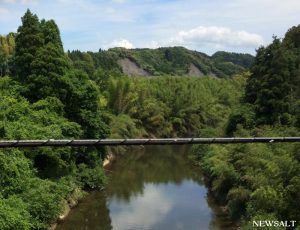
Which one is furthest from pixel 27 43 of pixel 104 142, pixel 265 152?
pixel 104 142

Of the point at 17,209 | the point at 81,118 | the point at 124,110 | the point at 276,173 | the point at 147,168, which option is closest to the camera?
the point at 17,209

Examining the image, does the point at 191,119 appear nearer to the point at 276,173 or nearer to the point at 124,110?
the point at 124,110

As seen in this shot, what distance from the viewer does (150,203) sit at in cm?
2367

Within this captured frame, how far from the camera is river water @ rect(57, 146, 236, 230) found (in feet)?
65.2

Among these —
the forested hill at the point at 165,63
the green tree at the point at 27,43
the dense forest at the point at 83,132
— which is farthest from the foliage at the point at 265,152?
the forested hill at the point at 165,63

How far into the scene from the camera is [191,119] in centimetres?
5012

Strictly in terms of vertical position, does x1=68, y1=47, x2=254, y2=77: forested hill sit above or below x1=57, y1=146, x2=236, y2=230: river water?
above

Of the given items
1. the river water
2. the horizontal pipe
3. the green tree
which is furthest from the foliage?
the horizontal pipe

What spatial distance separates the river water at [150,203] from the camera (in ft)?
65.2

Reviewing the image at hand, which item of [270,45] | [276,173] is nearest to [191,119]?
[270,45]

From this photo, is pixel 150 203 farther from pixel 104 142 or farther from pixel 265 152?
pixel 104 142

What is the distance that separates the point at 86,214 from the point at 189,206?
17.1ft

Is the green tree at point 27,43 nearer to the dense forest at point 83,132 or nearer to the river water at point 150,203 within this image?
the dense forest at point 83,132

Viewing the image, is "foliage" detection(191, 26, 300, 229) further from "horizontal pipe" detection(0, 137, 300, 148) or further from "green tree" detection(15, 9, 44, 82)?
"horizontal pipe" detection(0, 137, 300, 148)
